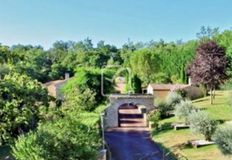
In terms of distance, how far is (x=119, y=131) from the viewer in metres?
46.7

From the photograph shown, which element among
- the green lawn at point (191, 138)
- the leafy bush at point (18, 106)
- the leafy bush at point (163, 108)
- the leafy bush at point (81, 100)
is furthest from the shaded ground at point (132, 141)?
the leafy bush at point (18, 106)

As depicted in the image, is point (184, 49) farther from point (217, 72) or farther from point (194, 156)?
point (194, 156)

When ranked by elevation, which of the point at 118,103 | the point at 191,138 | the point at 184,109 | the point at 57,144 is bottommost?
the point at 191,138

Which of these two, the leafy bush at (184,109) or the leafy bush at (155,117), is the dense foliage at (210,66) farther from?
the leafy bush at (184,109)

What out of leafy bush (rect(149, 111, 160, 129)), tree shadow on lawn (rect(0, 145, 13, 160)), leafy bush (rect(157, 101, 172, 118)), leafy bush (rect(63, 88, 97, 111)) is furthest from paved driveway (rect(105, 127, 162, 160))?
tree shadow on lawn (rect(0, 145, 13, 160))

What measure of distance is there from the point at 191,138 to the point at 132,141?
21.9ft

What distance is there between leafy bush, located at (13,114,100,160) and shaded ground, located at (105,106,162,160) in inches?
541

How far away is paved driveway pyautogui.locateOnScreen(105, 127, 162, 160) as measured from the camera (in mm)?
32875

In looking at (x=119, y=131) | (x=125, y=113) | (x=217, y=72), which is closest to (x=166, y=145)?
(x=119, y=131)

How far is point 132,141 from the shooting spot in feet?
130

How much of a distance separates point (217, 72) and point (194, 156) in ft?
63.6

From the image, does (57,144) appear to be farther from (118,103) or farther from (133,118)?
(133,118)

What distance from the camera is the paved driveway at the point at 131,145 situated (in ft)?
108

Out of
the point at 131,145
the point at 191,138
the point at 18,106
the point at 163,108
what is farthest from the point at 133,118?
the point at 18,106
